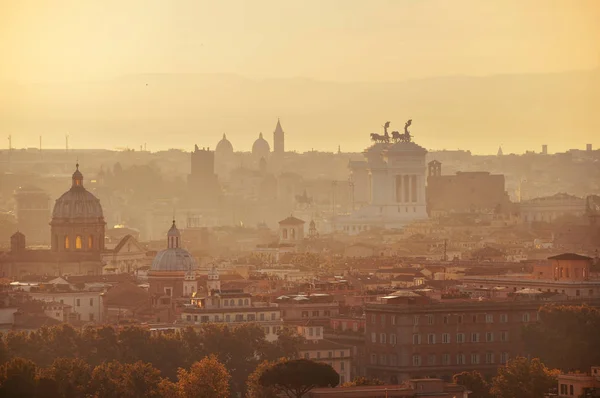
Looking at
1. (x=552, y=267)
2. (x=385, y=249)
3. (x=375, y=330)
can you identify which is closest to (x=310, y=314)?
(x=375, y=330)

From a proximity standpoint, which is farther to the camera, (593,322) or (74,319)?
(74,319)

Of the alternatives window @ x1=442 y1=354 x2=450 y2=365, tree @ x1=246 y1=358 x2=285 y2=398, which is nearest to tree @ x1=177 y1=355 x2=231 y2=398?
tree @ x1=246 y1=358 x2=285 y2=398

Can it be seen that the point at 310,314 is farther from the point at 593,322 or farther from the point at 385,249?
the point at 385,249

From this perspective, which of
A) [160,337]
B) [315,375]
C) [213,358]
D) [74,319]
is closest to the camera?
[315,375]

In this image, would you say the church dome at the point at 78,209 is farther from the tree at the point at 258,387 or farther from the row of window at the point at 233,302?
the tree at the point at 258,387

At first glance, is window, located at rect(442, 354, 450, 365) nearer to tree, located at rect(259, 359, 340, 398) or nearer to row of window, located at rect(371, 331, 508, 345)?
row of window, located at rect(371, 331, 508, 345)

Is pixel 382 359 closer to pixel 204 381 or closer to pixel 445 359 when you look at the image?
pixel 445 359
